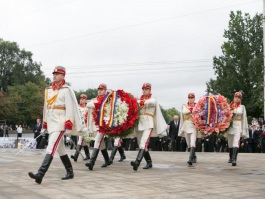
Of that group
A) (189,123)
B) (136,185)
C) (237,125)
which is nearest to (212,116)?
(189,123)

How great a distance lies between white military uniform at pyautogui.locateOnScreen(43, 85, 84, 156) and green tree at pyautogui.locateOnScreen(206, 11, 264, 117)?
43343 millimetres

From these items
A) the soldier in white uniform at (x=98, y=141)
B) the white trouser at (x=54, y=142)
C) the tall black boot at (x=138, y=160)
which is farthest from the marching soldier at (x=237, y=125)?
the white trouser at (x=54, y=142)

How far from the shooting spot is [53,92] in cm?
859

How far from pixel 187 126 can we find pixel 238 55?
41594 mm

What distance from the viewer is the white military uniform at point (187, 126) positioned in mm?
12188

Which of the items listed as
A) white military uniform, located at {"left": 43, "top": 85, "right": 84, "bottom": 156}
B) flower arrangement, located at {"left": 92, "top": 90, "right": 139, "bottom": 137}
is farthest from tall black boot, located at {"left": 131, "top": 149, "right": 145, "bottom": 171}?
white military uniform, located at {"left": 43, "top": 85, "right": 84, "bottom": 156}

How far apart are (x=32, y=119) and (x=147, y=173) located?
75131 mm

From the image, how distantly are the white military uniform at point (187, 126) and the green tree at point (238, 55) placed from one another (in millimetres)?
38752

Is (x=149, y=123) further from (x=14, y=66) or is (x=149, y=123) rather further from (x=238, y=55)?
(x=14, y=66)

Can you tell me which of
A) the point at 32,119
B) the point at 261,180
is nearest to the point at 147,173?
the point at 261,180

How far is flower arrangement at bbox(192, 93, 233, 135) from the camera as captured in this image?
11875 millimetres

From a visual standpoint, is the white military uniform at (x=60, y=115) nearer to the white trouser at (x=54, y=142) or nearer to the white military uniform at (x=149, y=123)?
the white trouser at (x=54, y=142)

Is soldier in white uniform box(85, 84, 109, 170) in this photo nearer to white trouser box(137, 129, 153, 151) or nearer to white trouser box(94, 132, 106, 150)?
white trouser box(94, 132, 106, 150)

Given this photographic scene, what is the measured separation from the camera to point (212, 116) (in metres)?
12.0
